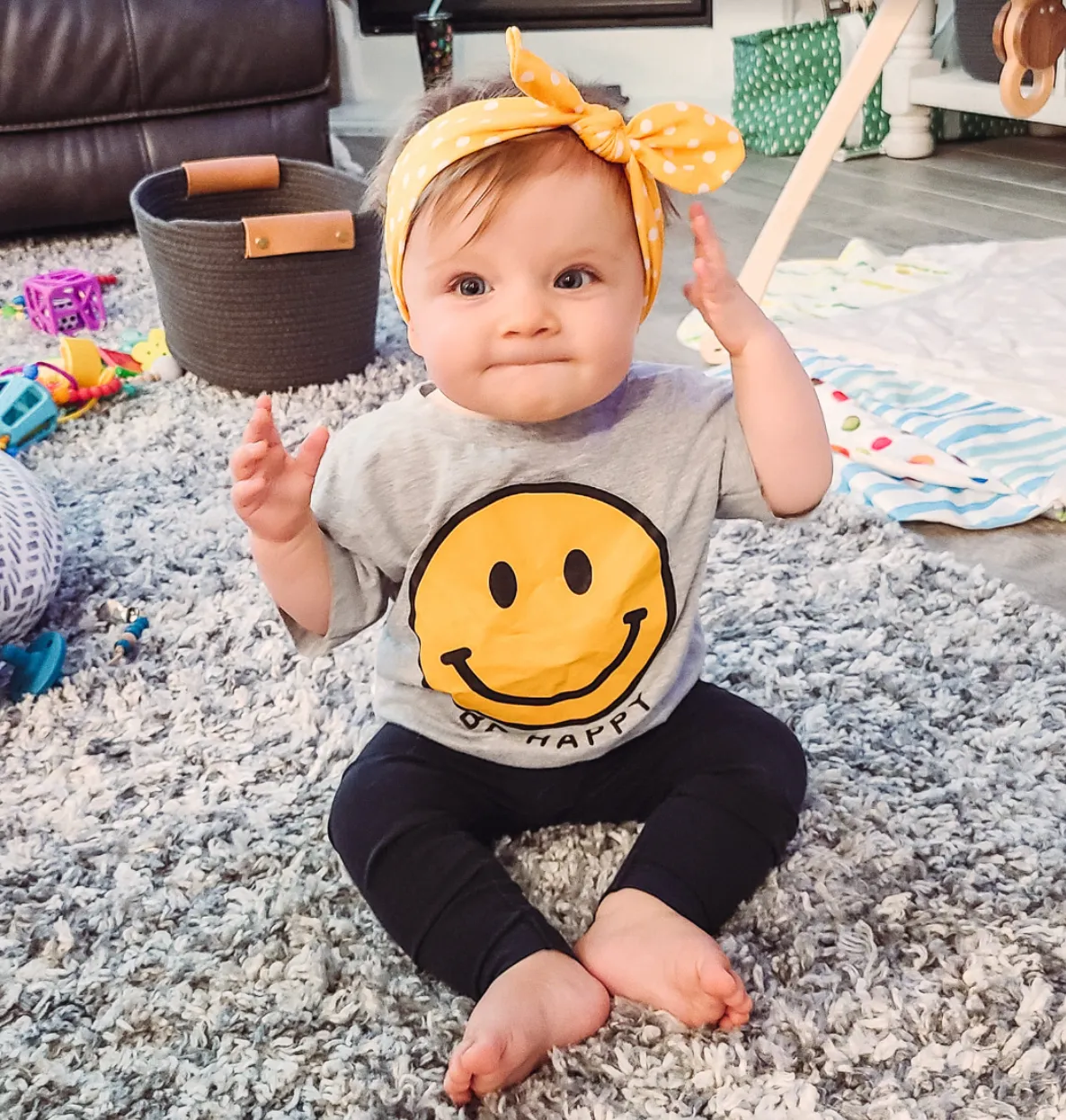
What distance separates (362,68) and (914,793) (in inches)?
109

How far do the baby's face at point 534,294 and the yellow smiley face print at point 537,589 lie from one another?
0.07 metres

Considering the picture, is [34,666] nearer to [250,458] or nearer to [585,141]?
[250,458]

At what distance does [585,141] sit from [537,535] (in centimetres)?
20

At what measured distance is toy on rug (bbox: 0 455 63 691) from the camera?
0.89 metres

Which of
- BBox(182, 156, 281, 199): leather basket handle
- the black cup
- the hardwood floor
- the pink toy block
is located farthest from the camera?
the black cup

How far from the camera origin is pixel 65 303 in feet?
5.16

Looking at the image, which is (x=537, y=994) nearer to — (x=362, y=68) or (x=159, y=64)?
(x=159, y=64)

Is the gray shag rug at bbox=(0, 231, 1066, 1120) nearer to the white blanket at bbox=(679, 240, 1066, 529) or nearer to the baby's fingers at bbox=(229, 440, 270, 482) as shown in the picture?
the white blanket at bbox=(679, 240, 1066, 529)

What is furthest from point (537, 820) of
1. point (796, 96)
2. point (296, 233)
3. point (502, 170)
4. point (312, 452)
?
point (796, 96)

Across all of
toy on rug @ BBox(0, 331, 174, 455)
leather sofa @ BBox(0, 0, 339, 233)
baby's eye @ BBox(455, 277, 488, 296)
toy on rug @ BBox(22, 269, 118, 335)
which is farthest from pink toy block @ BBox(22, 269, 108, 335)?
baby's eye @ BBox(455, 277, 488, 296)

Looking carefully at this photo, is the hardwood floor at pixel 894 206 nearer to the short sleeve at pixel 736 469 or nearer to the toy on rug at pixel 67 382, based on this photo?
the toy on rug at pixel 67 382

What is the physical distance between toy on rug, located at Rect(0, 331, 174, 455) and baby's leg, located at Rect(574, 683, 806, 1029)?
83 cm

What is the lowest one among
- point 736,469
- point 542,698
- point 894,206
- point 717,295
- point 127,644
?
point 894,206

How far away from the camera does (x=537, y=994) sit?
57cm
